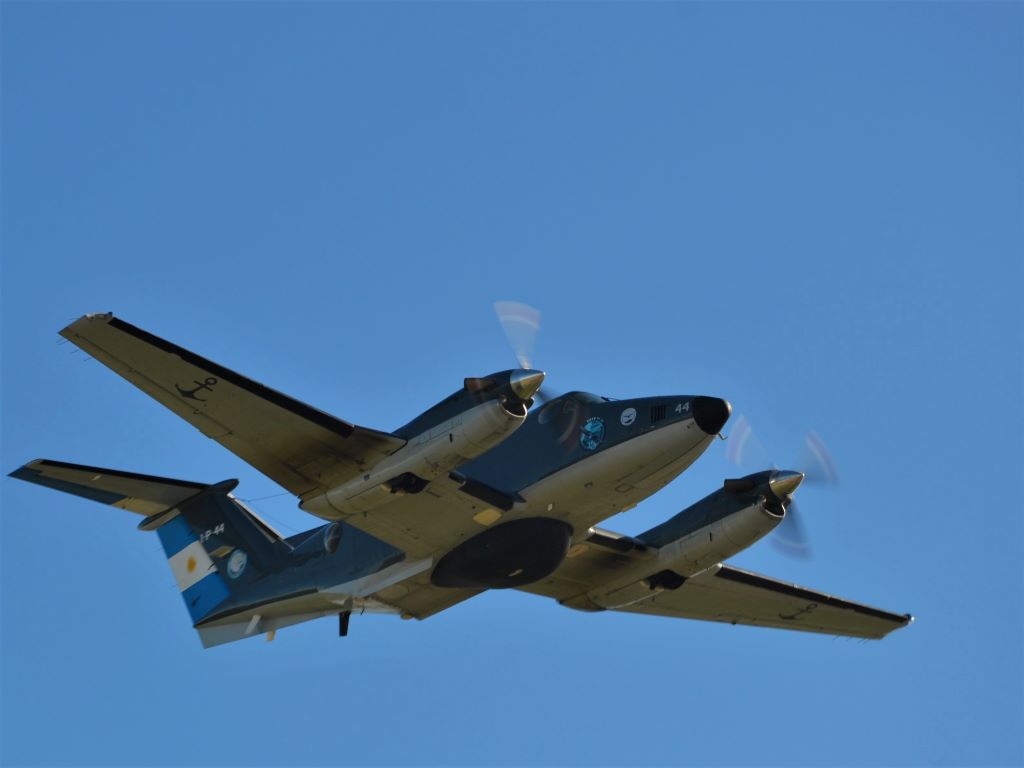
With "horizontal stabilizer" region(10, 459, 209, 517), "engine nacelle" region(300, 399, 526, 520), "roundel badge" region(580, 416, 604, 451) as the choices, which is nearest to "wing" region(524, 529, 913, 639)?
"roundel badge" region(580, 416, 604, 451)

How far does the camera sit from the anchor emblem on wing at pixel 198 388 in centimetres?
2044

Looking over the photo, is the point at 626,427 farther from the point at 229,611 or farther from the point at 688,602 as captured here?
the point at 229,611

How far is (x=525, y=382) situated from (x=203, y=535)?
10.4 meters

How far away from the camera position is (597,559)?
26438mm

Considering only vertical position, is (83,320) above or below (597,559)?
above

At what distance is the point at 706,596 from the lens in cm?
2847

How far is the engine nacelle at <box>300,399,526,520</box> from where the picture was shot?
20719 millimetres

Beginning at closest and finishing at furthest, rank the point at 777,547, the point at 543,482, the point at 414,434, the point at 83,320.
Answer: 1. the point at 83,320
2. the point at 414,434
3. the point at 543,482
4. the point at 777,547

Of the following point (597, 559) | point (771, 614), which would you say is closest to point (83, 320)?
point (597, 559)

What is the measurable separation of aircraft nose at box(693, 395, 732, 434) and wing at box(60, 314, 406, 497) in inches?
186

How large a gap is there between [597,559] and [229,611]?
7325mm

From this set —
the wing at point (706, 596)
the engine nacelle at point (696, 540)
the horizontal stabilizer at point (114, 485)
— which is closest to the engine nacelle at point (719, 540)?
the engine nacelle at point (696, 540)

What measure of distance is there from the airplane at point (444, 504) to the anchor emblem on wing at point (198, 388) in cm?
5

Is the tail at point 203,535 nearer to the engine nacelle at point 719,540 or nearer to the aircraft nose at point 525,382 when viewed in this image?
the engine nacelle at point 719,540
